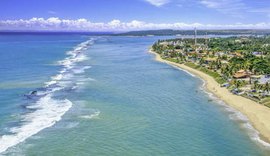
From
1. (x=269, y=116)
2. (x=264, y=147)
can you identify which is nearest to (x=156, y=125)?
(x=264, y=147)

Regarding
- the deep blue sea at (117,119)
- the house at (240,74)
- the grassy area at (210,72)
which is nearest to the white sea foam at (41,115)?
the deep blue sea at (117,119)

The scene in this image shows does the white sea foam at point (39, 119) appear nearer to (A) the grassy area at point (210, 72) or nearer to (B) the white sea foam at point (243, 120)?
(B) the white sea foam at point (243, 120)

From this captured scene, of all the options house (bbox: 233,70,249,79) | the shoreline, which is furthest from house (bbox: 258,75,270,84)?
the shoreline

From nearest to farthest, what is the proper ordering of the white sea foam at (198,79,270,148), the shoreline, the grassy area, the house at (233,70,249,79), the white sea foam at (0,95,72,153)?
the white sea foam at (0,95,72,153) < the white sea foam at (198,79,270,148) < the shoreline < the grassy area < the house at (233,70,249,79)

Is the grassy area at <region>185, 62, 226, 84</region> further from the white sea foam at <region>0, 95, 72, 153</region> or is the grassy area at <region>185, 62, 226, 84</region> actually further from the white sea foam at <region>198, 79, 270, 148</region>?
the white sea foam at <region>0, 95, 72, 153</region>

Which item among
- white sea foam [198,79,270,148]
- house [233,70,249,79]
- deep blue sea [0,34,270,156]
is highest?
house [233,70,249,79]

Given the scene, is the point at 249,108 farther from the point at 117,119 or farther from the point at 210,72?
the point at 210,72

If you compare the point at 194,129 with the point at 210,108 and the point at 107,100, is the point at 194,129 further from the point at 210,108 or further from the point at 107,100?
the point at 107,100

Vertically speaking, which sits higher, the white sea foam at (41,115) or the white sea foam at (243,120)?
the white sea foam at (41,115)
